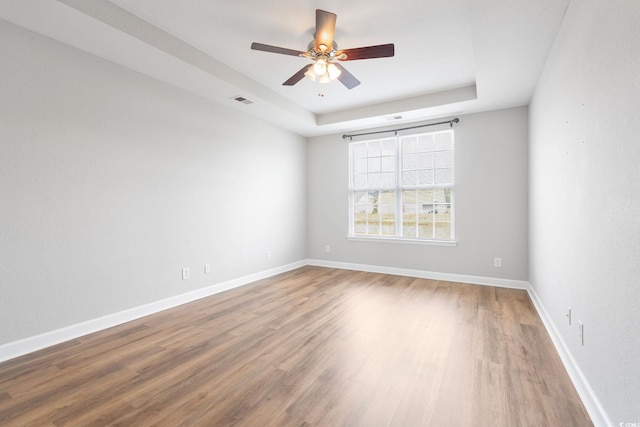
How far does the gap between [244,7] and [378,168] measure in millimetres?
3426

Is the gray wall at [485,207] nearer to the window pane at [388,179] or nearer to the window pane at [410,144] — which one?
the window pane at [410,144]

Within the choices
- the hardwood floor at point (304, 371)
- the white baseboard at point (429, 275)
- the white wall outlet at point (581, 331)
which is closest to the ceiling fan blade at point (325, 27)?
the hardwood floor at point (304, 371)

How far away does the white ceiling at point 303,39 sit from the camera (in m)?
2.21

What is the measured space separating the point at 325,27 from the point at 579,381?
9.84 feet

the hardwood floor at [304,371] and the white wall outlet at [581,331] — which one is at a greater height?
the white wall outlet at [581,331]

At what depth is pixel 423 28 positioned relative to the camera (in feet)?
8.59

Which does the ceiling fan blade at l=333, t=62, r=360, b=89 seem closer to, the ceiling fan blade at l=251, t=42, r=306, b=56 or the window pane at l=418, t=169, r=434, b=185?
the ceiling fan blade at l=251, t=42, r=306, b=56

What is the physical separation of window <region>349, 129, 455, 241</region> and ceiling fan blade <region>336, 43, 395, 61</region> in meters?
2.64

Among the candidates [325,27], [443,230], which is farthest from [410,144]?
[325,27]

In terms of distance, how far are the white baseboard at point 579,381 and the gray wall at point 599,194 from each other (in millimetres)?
45

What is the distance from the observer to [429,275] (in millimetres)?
4695

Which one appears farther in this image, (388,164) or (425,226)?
(388,164)

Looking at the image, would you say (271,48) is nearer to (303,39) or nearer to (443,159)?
(303,39)

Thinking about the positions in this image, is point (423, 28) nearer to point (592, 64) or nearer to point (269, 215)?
point (592, 64)
